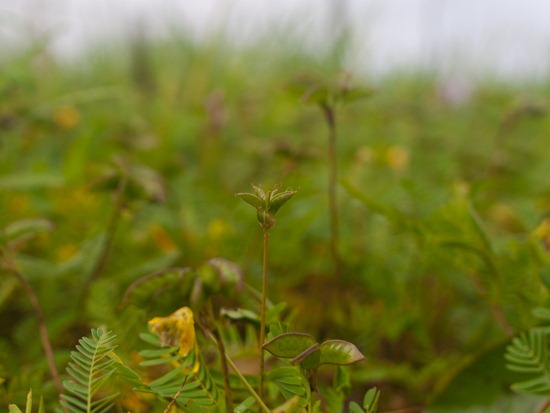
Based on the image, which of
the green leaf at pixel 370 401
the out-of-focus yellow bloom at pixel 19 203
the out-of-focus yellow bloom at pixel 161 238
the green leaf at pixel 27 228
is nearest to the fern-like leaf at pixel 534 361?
the green leaf at pixel 370 401

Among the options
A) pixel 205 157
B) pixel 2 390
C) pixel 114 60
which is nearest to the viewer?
pixel 2 390

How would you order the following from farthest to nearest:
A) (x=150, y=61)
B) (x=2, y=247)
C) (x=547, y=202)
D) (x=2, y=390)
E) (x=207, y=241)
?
1. (x=150, y=61)
2. (x=547, y=202)
3. (x=207, y=241)
4. (x=2, y=247)
5. (x=2, y=390)

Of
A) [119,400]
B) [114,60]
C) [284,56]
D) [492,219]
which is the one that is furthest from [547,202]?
[114,60]

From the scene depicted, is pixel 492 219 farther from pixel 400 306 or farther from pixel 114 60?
pixel 114 60

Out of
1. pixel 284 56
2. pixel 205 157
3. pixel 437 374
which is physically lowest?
pixel 437 374

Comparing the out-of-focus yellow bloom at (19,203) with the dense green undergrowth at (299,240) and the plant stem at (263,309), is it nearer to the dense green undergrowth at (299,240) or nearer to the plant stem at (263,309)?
the dense green undergrowth at (299,240)

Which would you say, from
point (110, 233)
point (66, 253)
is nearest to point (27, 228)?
point (110, 233)

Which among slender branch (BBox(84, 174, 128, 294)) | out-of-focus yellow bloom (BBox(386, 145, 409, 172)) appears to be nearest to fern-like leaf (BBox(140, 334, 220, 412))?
slender branch (BBox(84, 174, 128, 294))

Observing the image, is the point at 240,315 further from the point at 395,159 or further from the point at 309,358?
the point at 395,159
